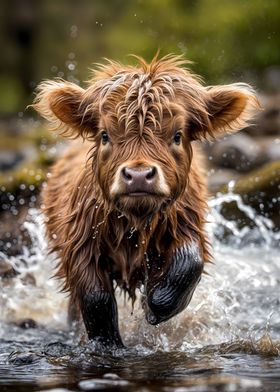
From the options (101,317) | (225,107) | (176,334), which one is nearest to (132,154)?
(225,107)

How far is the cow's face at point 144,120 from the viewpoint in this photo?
23.2ft

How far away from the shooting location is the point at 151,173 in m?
6.89

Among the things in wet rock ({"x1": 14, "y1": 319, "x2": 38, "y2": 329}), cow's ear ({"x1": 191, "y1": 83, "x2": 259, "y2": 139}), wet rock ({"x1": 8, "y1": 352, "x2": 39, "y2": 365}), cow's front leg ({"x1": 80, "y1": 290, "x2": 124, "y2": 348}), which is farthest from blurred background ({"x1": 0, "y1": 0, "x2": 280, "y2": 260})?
wet rock ({"x1": 8, "y1": 352, "x2": 39, "y2": 365})

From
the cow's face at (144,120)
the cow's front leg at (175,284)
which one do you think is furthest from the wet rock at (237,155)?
the cow's front leg at (175,284)

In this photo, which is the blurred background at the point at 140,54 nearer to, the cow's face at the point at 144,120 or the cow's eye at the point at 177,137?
the cow's face at the point at 144,120

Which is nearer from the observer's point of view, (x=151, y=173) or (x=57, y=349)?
(x=151, y=173)

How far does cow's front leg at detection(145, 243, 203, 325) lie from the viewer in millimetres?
7684

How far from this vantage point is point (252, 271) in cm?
1023

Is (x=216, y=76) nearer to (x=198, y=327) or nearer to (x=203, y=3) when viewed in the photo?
(x=203, y=3)

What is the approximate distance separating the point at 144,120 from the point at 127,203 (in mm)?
623

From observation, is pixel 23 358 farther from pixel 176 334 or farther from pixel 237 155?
pixel 237 155

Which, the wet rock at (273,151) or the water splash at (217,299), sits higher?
the wet rock at (273,151)

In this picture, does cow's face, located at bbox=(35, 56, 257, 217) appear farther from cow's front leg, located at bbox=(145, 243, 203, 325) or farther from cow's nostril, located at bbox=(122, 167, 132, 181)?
cow's front leg, located at bbox=(145, 243, 203, 325)

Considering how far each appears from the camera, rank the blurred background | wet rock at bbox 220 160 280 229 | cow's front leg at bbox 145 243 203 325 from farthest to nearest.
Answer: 1. the blurred background
2. wet rock at bbox 220 160 280 229
3. cow's front leg at bbox 145 243 203 325
